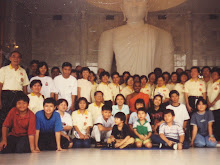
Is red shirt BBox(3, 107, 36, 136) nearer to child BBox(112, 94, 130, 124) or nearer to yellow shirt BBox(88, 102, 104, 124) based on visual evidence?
yellow shirt BBox(88, 102, 104, 124)

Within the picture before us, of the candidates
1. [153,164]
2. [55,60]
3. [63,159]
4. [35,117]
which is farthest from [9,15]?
[153,164]

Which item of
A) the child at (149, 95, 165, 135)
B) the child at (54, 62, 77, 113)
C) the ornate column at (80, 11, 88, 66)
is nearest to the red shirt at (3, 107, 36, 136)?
the child at (54, 62, 77, 113)

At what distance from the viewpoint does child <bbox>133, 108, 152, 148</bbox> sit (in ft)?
19.0

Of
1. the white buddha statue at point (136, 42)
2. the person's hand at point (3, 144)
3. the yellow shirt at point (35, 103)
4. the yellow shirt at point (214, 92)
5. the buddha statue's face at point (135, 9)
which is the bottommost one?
the person's hand at point (3, 144)

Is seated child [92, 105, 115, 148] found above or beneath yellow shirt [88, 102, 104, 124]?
beneath

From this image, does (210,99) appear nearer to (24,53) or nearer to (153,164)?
(153,164)

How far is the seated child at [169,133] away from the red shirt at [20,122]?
1.92 m

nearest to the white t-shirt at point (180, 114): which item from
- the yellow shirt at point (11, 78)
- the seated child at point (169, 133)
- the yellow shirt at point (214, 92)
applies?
the seated child at point (169, 133)

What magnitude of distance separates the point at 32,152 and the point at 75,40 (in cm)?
483

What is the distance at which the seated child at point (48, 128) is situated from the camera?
5402 millimetres

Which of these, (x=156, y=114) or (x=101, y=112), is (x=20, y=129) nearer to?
(x=101, y=112)

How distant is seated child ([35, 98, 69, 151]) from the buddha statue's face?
4.40 metres

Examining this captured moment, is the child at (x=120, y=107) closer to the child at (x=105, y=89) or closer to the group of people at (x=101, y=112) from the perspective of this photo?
the group of people at (x=101, y=112)

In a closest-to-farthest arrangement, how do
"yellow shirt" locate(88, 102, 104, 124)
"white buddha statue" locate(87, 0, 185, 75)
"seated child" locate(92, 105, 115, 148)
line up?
"seated child" locate(92, 105, 115, 148), "yellow shirt" locate(88, 102, 104, 124), "white buddha statue" locate(87, 0, 185, 75)
